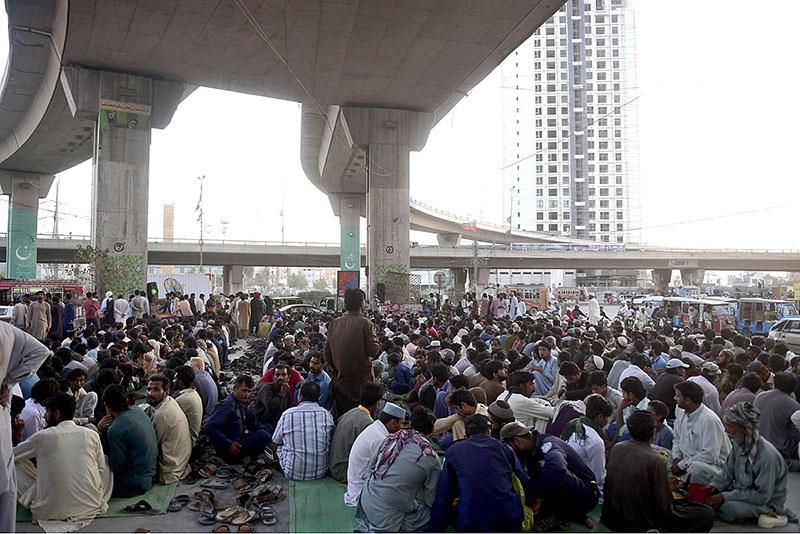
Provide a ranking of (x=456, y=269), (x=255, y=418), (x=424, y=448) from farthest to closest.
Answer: (x=456, y=269), (x=255, y=418), (x=424, y=448)

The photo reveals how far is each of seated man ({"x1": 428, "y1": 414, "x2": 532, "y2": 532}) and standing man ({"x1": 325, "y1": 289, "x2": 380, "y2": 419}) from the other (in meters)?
2.64

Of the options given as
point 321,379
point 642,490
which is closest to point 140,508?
point 321,379

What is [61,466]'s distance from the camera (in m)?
4.34

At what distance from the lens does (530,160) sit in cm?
8425

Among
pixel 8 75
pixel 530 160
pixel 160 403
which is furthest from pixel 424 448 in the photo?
pixel 530 160

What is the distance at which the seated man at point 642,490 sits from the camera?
3.83 metres

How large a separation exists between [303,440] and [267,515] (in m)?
0.91

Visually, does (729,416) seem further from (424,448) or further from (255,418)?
(255,418)

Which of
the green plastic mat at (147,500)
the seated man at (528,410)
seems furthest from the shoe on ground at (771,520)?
the green plastic mat at (147,500)

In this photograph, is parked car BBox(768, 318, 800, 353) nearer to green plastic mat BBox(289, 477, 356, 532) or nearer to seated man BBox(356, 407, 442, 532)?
green plastic mat BBox(289, 477, 356, 532)

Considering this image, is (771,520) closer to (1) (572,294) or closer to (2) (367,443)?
(2) (367,443)

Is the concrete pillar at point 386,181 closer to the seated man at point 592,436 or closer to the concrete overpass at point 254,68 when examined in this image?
the concrete overpass at point 254,68

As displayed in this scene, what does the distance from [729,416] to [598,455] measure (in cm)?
106

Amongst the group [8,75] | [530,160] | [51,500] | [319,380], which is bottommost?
[51,500]
